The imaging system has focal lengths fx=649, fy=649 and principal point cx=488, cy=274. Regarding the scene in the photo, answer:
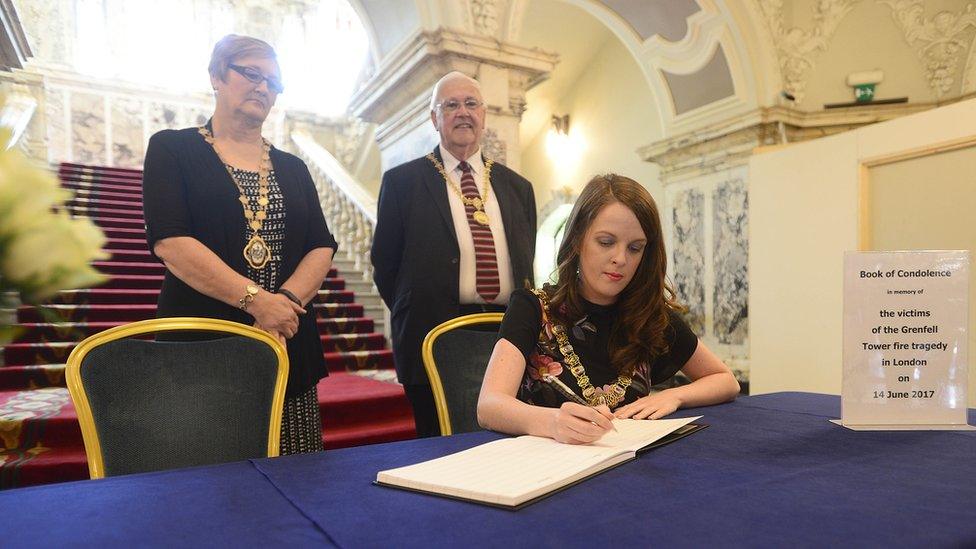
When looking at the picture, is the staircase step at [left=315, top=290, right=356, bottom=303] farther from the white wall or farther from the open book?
the open book

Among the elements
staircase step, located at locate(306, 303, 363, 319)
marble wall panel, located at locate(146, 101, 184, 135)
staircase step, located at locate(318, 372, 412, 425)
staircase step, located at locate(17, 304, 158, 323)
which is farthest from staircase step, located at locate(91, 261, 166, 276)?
marble wall panel, located at locate(146, 101, 184, 135)

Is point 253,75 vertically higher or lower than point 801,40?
lower

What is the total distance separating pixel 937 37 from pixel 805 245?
2.62 metres

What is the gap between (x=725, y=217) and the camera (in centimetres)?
625

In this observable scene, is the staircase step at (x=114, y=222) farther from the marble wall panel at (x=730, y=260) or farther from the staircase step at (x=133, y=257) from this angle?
the marble wall panel at (x=730, y=260)

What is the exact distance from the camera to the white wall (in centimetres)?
426

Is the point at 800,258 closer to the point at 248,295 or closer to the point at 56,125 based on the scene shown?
the point at 248,295

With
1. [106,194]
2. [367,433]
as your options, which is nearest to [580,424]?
[367,433]

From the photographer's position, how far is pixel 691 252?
21.9 feet

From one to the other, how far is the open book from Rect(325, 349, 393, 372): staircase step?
11.5 feet

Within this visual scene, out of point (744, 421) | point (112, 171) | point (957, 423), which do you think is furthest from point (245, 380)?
point (112, 171)

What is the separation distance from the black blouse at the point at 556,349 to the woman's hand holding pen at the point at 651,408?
108mm

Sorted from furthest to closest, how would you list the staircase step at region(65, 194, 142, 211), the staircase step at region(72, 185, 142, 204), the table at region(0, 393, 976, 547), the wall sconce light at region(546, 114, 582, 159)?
1. the wall sconce light at region(546, 114, 582, 159)
2. the staircase step at region(72, 185, 142, 204)
3. the staircase step at region(65, 194, 142, 211)
4. the table at region(0, 393, 976, 547)

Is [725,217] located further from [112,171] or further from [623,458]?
[112,171]
